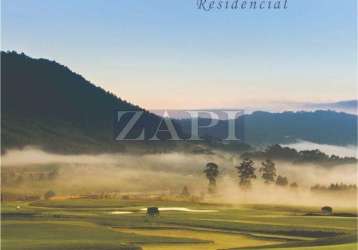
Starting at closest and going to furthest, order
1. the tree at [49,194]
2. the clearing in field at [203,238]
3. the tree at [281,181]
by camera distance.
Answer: the clearing in field at [203,238] → the tree at [49,194] → the tree at [281,181]

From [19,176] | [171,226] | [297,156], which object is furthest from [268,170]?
[19,176]

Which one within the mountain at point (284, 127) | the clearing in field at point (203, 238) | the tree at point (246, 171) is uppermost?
the mountain at point (284, 127)

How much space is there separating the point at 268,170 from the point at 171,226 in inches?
40.5

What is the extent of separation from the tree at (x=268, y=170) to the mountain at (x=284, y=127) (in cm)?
18

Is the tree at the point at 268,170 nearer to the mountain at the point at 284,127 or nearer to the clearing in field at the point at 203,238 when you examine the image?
the mountain at the point at 284,127

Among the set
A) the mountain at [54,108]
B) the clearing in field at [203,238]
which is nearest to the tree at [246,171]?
the clearing in field at [203,238]

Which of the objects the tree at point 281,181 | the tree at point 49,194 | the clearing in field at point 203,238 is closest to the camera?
the clearing in field at point 203,238

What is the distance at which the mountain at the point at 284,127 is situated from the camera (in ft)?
22.8

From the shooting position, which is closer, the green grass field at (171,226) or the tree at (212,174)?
the green grass field at (171,226)

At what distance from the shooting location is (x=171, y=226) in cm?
693

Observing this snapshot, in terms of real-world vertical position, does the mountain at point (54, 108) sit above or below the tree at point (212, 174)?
above

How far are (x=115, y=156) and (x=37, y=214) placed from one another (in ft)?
2.88

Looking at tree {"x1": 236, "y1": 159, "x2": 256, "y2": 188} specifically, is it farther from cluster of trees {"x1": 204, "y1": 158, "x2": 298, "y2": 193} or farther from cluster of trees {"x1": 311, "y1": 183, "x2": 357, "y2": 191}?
cluster of trees {"x1": 311, "y1": 183, "x2": 357, "y2": 191}

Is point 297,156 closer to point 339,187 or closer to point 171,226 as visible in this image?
point 339,187
